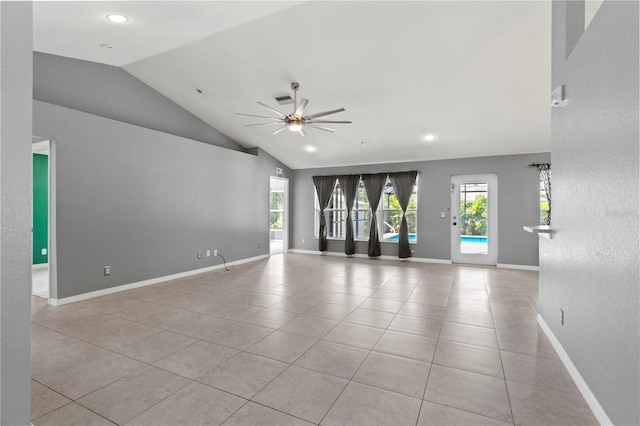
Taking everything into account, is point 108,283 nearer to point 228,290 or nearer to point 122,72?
point 228,290

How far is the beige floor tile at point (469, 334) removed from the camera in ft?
9.83

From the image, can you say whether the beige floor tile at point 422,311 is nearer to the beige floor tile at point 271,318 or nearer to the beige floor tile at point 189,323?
the beige floor tile at point 271,318

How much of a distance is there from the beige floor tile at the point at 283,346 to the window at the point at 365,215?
18.1 feet

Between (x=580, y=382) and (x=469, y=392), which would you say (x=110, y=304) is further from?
(x=580, y=382)

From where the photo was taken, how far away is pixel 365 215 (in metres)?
8.58

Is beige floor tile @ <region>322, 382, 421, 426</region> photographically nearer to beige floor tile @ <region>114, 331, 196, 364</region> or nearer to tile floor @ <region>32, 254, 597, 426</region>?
tile floor @ <region>32, 254, 597, 426</region>

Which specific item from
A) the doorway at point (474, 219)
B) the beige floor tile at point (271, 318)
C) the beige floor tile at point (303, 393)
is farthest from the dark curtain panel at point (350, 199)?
the beige floor tile at point (303, 393)

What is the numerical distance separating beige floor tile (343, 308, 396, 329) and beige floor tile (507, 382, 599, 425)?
4.57 ft

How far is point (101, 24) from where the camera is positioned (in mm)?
3539

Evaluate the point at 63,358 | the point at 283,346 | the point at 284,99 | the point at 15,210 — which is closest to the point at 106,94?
the point at 284,99

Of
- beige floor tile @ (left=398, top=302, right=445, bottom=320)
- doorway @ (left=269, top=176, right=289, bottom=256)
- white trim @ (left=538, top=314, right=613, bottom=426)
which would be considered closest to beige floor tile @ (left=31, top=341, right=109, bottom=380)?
beige floor tile @ (left=398, top=302, right=445, bottom=320)

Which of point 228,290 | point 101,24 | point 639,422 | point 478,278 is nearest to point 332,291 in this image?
point 228,290

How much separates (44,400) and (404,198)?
714 cm

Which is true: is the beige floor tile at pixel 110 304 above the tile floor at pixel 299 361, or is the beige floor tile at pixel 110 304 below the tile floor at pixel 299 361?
above
